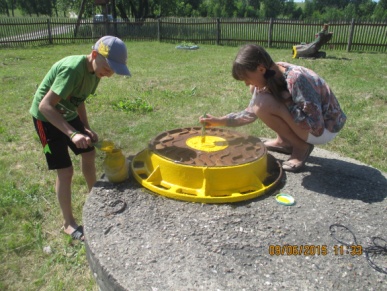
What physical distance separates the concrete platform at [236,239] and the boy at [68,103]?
0.29 m

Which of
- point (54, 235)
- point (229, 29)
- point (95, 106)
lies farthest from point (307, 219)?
point (229, 29)

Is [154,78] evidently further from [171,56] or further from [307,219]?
[307,219]

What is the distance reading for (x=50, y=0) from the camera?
4791 centimetres

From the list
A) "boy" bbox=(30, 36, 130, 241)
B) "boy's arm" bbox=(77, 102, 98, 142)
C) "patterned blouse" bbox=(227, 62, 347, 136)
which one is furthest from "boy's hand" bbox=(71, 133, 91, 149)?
"patterned blouse" bbox=(227, 62, 347, 136)

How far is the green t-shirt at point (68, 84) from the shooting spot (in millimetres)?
1926

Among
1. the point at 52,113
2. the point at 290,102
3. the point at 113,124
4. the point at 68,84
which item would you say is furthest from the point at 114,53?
the point at 113,124

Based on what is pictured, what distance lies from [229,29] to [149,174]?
12.7 meters

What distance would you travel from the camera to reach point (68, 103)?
2164 millimetres

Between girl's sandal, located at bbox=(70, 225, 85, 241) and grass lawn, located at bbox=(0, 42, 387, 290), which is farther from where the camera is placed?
girl's sandal, located at bbox=(70, 225, 85, 241)

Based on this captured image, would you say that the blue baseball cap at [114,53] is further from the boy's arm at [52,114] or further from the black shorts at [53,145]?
the black shorts at [53,145]

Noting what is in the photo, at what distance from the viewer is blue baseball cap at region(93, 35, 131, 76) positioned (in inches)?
74.7
